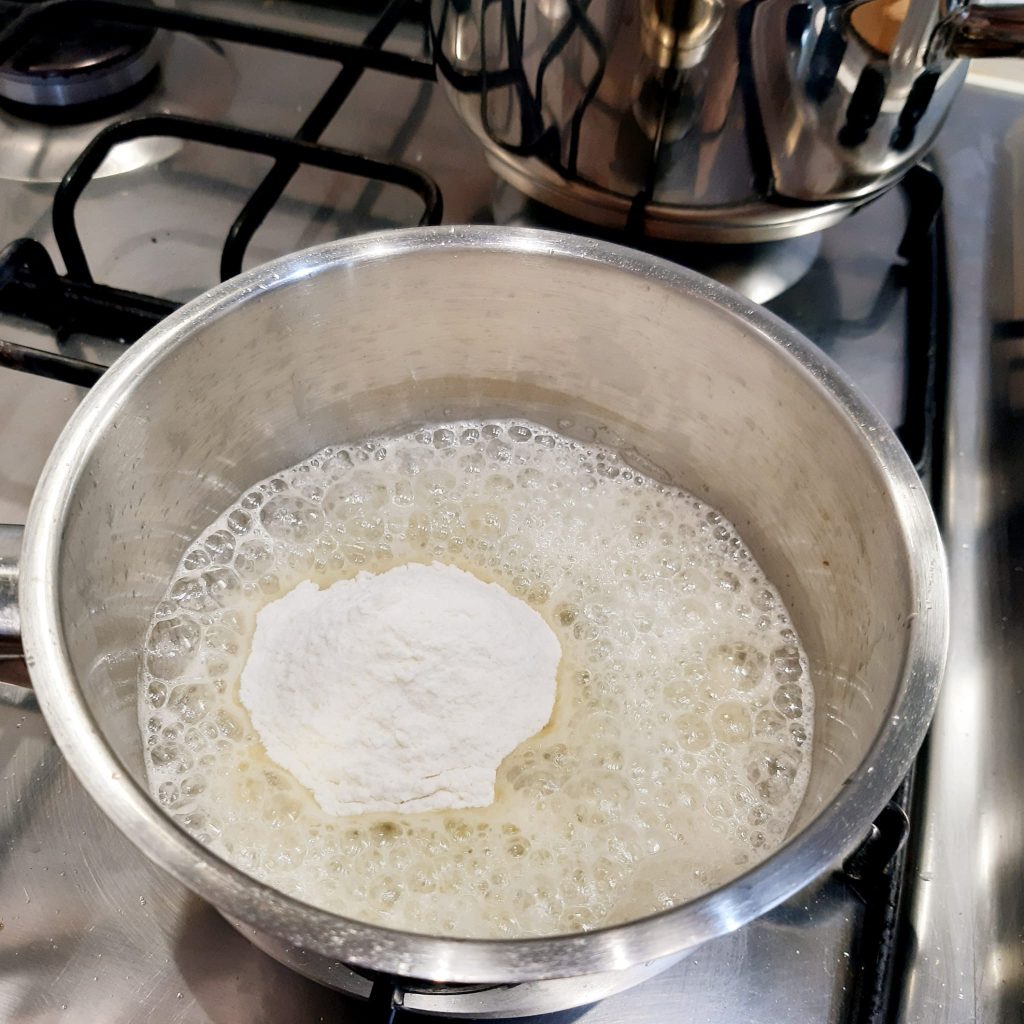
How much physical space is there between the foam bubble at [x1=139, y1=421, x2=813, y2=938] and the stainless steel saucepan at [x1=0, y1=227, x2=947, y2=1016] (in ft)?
0.06

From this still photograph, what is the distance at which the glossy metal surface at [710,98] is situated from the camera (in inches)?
18.1

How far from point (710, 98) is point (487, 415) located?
0.22m

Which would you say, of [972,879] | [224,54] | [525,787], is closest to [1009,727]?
[972,879]

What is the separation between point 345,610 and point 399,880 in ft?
0.43

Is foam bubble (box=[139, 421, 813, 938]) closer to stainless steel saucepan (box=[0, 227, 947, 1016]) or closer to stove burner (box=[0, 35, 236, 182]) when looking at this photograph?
stainless steel saucepan (box=[0, 227, 947, 1016])

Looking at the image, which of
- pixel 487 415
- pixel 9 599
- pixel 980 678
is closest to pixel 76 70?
pixel 487 415

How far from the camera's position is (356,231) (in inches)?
26.7

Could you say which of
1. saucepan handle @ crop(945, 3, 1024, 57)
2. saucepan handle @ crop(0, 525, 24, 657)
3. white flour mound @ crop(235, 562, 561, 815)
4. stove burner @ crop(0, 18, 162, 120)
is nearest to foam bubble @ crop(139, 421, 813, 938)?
Answer: white flour mound @ crop(235, 562, 561, 815)

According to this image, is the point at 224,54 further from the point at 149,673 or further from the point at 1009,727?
the point at 1009,727

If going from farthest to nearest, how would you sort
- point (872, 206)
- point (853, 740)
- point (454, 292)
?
point (872, 206) → point (454, 292) → point (853, 740)

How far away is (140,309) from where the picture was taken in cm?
58

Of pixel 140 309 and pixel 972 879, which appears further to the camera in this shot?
pixel 140 309

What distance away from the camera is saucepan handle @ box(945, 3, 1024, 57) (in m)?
0.46

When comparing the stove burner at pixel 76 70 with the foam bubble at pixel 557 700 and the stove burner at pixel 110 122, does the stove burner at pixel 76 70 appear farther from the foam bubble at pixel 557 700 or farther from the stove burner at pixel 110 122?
the foam bubble at pixel 557 700
